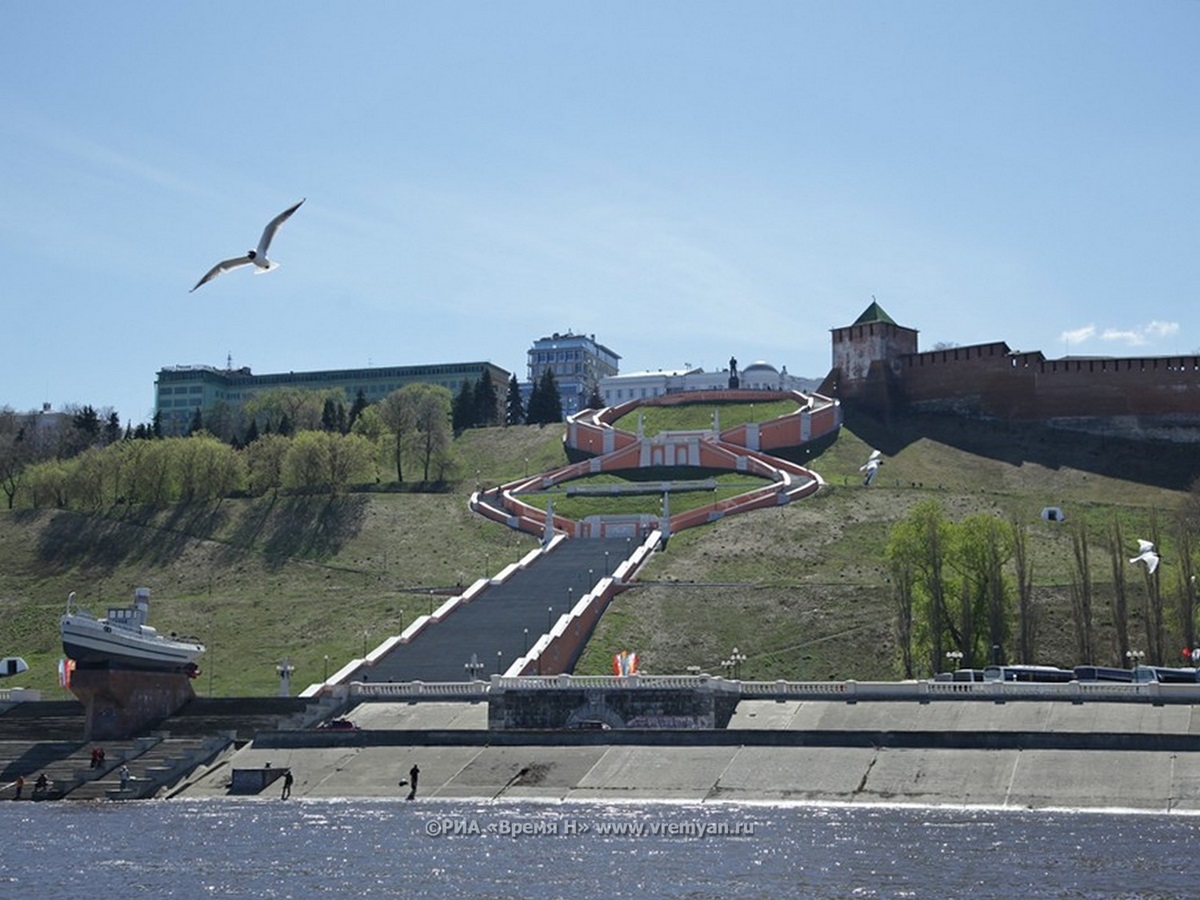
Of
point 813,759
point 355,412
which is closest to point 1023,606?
point 813,759

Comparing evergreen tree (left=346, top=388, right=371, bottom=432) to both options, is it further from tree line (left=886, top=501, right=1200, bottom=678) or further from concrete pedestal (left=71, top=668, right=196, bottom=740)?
concrete pedestal (left=71, top=668, right=196, bottom=740)

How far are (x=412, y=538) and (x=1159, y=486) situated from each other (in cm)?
4124

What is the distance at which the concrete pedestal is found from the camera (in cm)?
5991

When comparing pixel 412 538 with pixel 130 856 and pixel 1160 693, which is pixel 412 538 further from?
pixel 130 856

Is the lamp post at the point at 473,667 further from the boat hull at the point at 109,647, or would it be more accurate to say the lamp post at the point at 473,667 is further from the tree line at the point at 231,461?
the tree line at the point at 231,461

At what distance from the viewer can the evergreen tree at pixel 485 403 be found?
139 metres

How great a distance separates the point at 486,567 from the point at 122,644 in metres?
26.3

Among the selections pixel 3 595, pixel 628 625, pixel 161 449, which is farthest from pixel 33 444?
pixel 628 625

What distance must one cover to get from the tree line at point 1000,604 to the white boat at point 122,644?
84.7 ft

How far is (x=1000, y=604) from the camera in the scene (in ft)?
214

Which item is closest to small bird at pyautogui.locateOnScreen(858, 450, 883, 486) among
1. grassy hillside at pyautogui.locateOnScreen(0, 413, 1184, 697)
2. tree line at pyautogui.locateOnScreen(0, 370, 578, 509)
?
grassy hillside at pyautogui.locateOnScreen(0, 413, 1184, 697)

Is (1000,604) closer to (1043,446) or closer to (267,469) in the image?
(1043,446)

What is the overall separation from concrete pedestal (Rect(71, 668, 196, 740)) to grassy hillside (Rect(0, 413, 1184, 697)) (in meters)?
4.99

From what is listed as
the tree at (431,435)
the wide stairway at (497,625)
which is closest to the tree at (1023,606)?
the wide stairway at (497,625)
